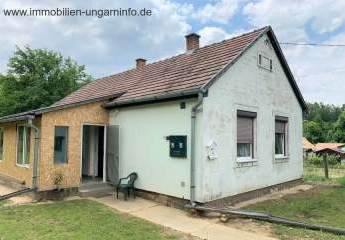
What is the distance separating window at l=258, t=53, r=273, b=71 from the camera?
39.9ft

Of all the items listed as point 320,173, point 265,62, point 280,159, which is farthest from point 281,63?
point 320,173

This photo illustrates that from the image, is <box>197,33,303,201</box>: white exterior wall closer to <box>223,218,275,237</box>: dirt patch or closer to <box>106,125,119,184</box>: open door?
<box>223,218,275,237</box>: dirt patch

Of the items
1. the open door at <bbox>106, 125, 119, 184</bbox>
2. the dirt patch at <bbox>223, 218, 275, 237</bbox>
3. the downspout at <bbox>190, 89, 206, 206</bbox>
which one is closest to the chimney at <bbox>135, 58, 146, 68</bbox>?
the open door at <bbox>106, 125, 119, 184</bbox>

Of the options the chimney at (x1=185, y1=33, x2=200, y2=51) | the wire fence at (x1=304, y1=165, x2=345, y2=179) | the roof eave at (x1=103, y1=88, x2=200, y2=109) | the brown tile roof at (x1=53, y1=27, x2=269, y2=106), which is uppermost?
the chimney at (x1=185, y1=33, x2=200, y2=51)

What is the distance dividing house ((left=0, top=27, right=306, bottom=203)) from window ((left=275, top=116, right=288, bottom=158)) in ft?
0.14

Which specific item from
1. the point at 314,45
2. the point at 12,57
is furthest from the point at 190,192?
the point at 12,57

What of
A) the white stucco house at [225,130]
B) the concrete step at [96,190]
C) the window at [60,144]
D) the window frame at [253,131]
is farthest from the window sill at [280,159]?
the window at [60,144]

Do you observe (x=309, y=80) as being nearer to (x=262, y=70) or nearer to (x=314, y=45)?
(x=314, y=45)

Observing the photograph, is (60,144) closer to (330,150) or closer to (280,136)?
(280,136)

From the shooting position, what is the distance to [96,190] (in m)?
11.4

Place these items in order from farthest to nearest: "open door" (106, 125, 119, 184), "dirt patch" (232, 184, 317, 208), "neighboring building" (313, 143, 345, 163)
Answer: "neighboring building" (313, 143, 345, 163) → "open door" (106, 125, 119, 184) → "dirt patch" (232, 184, 317, 208)

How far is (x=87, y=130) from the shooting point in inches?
553

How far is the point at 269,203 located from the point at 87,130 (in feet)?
26.3

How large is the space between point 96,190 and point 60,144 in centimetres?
204
